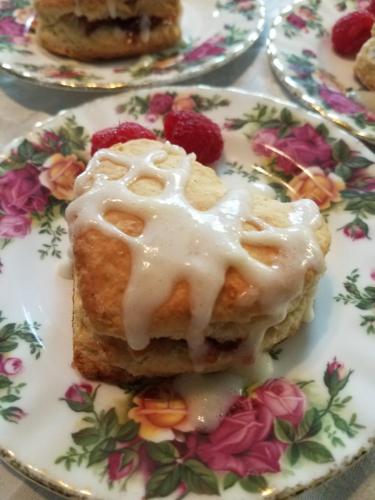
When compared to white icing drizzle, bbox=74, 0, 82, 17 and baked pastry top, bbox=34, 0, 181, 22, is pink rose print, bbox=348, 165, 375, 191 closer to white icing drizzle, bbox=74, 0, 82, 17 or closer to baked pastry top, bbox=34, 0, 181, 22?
baked pastry top, bbox=34, 0, 181, 22

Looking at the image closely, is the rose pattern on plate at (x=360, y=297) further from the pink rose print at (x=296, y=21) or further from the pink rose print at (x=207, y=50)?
the pink rose print at (x=296, y=21)

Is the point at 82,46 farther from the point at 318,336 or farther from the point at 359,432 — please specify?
the point at 359,432

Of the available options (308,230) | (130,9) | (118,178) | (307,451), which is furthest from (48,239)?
(130,9)

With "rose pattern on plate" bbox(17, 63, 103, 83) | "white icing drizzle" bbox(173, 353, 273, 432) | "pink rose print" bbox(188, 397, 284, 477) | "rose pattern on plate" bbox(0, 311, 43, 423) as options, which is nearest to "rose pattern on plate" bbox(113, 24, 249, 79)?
"rose pattern on plate" bbox(17, 63, 103, 83)

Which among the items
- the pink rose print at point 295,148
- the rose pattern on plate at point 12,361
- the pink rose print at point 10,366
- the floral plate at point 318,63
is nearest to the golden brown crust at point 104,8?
the floral plate at point 318,63

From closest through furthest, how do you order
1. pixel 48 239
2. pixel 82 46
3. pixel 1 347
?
pixel 1 347 → pixel 48 239 → pixel 82 46

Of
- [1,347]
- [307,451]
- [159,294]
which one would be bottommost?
[1,347]

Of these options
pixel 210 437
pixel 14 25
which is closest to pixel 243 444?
pixel 210 437
